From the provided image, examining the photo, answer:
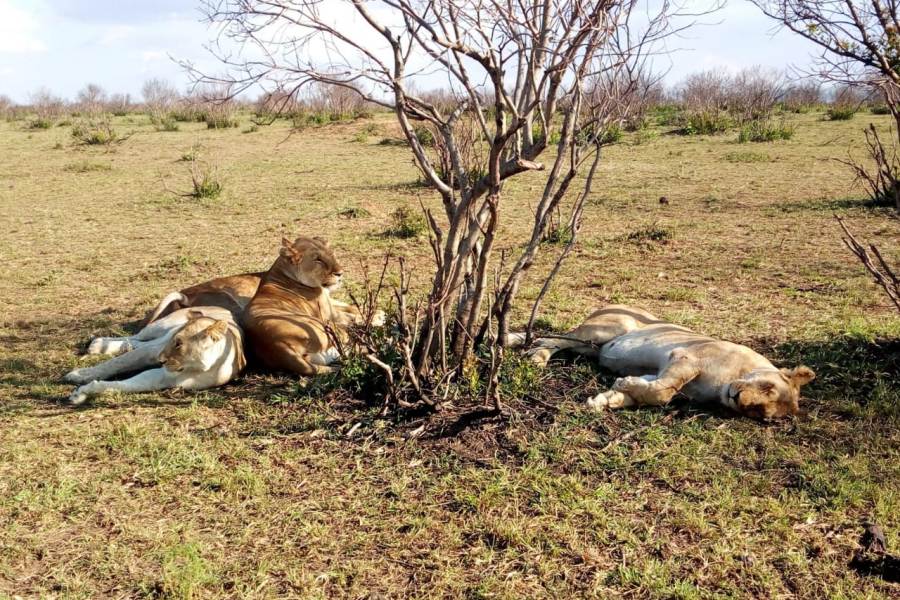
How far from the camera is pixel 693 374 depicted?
4633 mm

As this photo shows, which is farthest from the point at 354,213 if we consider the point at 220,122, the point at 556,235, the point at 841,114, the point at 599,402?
the point at 841,114

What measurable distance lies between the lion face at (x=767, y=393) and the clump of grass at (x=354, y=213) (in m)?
7.60

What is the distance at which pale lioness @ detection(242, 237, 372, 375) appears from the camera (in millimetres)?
5203

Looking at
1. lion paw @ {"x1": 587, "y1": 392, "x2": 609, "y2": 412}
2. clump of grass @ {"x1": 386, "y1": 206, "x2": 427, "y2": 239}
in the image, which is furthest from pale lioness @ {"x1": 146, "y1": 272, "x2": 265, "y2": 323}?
clump of grass @ {"x1": 386, "y1": 206, "x2": 427, "y2": 239}

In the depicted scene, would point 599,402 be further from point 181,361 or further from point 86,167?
point 86,167

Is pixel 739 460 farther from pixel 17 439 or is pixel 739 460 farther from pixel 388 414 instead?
pixel 17 439

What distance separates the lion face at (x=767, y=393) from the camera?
14.5 ft

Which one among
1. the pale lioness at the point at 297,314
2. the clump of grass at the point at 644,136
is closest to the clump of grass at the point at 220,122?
the clump of grass at the point at 644,136

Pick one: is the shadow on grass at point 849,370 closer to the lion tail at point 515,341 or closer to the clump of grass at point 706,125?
the lion tail at point 515,341

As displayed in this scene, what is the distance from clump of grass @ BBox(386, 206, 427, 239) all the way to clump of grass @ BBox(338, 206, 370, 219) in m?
1.03

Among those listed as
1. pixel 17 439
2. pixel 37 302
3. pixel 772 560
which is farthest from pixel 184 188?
pixel 772 560

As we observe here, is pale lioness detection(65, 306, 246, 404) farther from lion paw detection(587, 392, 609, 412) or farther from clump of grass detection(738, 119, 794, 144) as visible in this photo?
clump of grass detection(738, 119, 794, 144)

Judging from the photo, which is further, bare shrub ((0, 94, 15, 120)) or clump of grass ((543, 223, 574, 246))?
bare shrub ((0, 94, 15, 120))

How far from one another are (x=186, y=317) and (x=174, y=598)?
2890 mm
